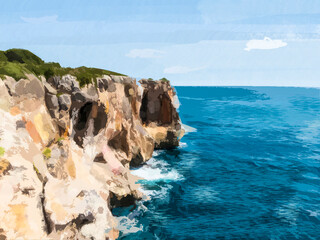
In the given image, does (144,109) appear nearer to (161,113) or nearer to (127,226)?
(161,113)

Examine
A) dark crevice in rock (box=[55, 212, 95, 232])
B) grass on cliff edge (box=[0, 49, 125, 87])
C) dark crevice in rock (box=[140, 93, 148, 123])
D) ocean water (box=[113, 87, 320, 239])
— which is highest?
grass on cliff edge (box=[0, 49, 125, 87])

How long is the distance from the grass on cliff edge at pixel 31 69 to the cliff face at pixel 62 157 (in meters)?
0.52

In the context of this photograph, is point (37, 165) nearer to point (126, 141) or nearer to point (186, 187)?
point (126, 141)

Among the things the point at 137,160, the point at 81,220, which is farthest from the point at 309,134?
the point at 81,220

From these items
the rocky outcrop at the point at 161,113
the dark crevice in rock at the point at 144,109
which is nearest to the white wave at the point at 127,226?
the rocky outcrop at the point at 161,113

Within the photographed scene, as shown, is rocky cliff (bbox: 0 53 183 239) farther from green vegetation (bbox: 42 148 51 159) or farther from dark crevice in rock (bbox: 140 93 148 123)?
dark crevice in rock (bbox: 140 93 148 123)

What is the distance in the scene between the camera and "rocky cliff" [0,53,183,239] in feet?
40.0

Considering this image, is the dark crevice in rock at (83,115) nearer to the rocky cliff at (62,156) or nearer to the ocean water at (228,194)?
the rocky cliff at (62,156)

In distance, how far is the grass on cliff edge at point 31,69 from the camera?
15.0 m

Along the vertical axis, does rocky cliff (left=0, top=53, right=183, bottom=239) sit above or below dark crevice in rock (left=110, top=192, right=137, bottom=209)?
above

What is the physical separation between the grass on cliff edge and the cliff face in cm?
52

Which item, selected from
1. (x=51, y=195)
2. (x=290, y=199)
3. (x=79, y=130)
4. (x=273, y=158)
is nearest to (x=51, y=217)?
(x=51, y=195)

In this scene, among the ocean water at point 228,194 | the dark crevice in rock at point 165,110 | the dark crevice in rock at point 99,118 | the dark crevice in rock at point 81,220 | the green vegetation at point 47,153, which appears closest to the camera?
the dark crevice in rock at point 81,220

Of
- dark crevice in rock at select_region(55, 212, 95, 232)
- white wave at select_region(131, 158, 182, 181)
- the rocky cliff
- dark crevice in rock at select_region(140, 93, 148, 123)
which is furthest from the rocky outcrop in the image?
dark crevice in rock at select_region(55, 212, 95, 232)
